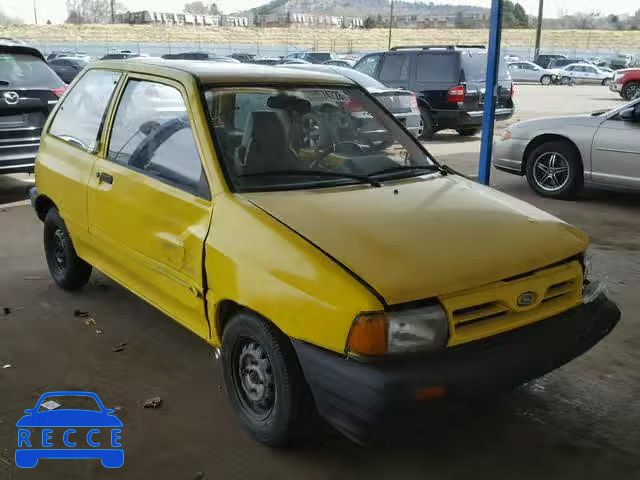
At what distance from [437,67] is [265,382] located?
37.5 ft

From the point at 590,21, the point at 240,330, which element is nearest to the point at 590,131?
the point at 240,330

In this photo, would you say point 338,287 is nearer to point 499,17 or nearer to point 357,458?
point 357,458

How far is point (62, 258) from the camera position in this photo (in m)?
4.94

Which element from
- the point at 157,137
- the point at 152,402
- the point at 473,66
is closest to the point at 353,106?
the point at 157,137

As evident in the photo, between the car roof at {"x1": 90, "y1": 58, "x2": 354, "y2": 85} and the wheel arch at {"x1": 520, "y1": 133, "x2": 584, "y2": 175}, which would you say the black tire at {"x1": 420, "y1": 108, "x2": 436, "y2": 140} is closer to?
the wheel arch at {"x1": 520, "y1": 133, "x2": 584, "y2": 175}

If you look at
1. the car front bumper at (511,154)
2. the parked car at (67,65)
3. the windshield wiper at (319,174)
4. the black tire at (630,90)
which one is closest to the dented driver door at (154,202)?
the windshield wiper at (319,174)

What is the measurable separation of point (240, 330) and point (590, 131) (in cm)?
621

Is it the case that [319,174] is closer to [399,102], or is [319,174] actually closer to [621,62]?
[399,102]

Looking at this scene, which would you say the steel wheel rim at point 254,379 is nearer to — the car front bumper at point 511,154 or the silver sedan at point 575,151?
the silver sedan at point 575,151

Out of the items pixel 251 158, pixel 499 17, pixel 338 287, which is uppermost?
pixel 499 17

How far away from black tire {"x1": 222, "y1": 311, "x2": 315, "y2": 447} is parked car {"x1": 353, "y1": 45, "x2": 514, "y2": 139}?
10819 mm

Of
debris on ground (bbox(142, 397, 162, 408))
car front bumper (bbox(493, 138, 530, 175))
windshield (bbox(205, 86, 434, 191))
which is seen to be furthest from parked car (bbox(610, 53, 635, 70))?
debris on ground (bbox(142, 397, 162, 408))

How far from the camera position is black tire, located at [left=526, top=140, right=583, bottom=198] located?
8031 millimetres

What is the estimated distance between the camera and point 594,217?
737 cm
